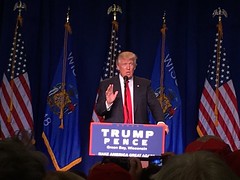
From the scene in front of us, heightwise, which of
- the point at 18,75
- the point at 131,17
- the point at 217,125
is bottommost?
the point at 217,125

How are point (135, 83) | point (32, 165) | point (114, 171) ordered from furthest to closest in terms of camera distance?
1. point (135, 83)
2. point (114, 171)
3. point (32, 165)

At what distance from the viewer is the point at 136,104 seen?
5117 mm

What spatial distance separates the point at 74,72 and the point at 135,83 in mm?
2132

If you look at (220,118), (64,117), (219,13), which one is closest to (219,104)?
(220,118)

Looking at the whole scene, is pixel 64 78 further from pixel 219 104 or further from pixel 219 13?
pixel 219 13

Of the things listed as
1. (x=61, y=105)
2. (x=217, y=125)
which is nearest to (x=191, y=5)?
(x=217, y=125)

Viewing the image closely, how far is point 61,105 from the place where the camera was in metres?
7.09

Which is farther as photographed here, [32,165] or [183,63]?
[183,63]

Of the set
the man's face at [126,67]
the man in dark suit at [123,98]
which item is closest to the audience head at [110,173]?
the man in dark suit at [123,98]

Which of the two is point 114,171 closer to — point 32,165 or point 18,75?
point 32,165

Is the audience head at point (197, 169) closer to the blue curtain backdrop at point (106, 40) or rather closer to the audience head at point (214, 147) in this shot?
the audience head at point (214, 147)

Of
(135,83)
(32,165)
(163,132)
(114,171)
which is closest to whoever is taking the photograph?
(32,165)

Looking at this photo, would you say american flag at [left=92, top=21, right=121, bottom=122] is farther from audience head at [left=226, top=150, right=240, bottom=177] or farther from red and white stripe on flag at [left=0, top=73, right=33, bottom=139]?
audience head at [left=226, top=150, right=240, bottom=177]

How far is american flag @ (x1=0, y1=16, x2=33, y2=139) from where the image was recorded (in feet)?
22.6
